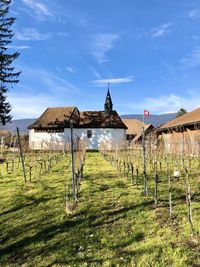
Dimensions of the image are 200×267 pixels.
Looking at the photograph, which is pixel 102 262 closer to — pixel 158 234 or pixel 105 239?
pixel 105 239

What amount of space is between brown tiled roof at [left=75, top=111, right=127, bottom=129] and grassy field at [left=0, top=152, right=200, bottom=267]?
109 ft

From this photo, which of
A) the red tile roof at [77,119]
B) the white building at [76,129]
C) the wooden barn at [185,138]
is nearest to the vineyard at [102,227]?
the wooden barn at [185,138]

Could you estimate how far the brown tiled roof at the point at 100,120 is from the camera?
43737 mm

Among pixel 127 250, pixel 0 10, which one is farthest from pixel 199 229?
pixel 0 10

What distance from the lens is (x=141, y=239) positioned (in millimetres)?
5965

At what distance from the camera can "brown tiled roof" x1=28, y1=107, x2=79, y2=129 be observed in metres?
43.2

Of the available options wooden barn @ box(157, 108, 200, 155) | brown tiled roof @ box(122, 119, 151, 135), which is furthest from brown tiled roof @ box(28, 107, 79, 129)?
brown tiled roof @ box(122, 119, 151, 135)

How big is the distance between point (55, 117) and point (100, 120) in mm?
6179

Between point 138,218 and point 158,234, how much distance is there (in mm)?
1143

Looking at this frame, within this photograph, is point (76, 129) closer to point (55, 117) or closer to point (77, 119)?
point (77, 119)

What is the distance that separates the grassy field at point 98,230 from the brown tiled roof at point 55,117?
3308cm

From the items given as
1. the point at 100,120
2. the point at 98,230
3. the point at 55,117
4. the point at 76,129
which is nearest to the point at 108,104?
the point at 100,120

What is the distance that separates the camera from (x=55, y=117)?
146ft

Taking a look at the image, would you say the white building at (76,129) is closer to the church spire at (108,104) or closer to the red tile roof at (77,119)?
the red tile roof at (77,119)
